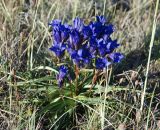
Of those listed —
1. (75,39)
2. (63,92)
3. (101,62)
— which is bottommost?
(63,92)

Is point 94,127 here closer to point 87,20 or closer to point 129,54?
point 129,54

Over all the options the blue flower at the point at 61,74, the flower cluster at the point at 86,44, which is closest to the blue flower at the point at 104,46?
the flower cluster at the point at 86,44

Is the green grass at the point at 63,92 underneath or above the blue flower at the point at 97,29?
underneath

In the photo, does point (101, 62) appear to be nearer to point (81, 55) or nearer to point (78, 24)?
point (81, 55)

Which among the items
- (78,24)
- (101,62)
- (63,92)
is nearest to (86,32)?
(78,24)

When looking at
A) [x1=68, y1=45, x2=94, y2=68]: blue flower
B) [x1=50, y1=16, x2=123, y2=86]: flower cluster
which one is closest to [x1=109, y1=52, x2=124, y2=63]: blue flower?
[x1=50, y1=16, x2=123, y2=86]: flower cluster

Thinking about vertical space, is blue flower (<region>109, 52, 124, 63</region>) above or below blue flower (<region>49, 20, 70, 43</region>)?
below

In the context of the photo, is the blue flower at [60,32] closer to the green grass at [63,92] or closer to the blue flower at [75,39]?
the blue flower at [75,39]

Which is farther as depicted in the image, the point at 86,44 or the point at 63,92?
the point at 63,92

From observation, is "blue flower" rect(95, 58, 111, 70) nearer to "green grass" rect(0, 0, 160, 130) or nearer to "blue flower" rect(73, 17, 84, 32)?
"green grass" rect(0, 0, 160, 130)
